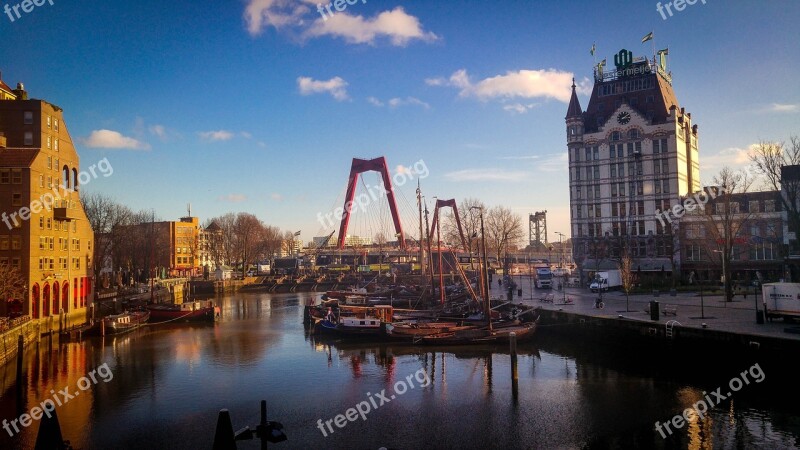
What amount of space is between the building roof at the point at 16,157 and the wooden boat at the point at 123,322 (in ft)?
→ 50.5

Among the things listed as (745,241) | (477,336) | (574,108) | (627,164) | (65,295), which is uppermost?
(574,108)

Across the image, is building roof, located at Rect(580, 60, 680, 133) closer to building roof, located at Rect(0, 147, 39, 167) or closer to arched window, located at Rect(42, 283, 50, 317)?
building roof, located at Rect(0, 147, 39, 167)

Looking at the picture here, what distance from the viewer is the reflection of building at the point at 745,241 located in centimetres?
5656

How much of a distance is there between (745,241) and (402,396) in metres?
49.4

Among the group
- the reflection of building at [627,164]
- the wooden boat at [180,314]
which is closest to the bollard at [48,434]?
the wooden boat at [180,314]

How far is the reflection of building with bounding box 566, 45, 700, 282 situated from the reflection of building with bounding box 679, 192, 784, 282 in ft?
11.2

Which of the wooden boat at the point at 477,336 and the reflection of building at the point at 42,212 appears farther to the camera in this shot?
the reflection of building at the point at 42,212

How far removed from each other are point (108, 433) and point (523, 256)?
16913 cm

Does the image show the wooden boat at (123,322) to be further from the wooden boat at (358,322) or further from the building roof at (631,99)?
the building roof at (631,99)

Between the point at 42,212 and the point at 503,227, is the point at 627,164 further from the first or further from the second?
the point at 42,212

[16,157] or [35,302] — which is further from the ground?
[16,157]

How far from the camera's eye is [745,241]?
5688cm

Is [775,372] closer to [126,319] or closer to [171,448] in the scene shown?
[171,448]

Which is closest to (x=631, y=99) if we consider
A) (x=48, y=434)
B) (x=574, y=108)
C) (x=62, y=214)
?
(x=574, y=108)
